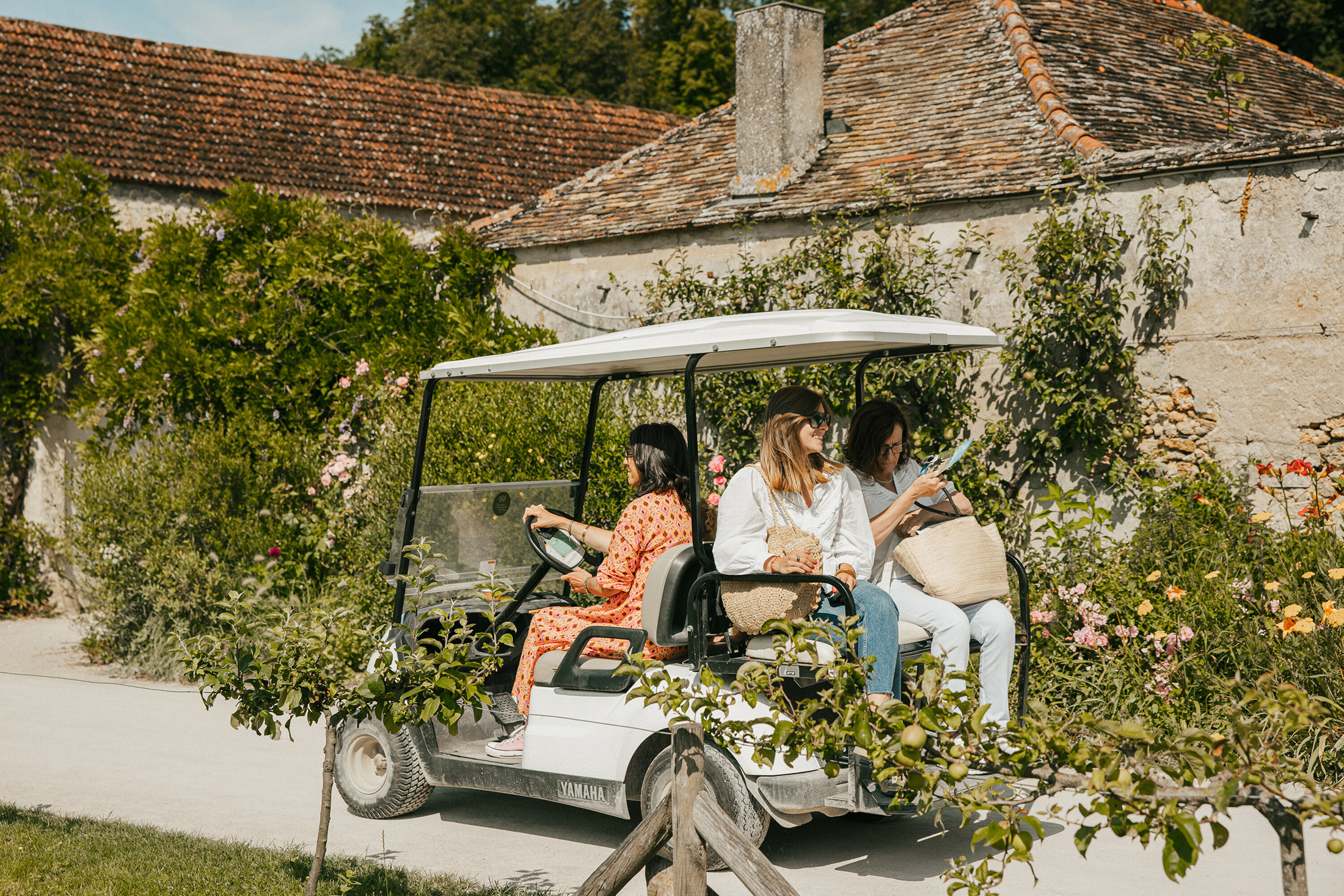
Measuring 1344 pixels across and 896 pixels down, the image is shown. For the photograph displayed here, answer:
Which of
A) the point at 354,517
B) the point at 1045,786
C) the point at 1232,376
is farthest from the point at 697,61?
the point at 1045,786

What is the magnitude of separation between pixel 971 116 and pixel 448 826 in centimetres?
658

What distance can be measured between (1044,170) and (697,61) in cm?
2250

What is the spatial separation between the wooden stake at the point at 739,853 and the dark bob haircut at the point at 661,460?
2.19 metres

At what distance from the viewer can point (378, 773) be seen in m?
Answer: 5.52

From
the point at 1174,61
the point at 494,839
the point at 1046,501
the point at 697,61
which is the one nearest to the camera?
the point at 494,839

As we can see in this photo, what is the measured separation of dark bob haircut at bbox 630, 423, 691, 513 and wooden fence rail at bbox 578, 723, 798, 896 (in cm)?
208

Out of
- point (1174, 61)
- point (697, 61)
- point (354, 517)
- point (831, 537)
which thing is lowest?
point (354, 517)

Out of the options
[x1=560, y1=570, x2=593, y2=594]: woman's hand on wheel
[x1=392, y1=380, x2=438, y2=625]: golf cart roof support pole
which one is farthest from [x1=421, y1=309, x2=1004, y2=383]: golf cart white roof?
[x1=560, y1=570, x2=593, y2=594]: woman's hand on wheel

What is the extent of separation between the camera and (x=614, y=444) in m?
8.57

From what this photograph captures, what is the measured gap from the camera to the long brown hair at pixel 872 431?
530cm

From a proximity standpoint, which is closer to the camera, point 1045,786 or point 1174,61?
point 1045,786

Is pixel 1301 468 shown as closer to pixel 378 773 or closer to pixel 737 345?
pixel 737 345

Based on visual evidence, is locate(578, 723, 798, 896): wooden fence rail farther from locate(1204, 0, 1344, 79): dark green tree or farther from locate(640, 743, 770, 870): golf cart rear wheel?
locate(1204, 0, 1344, 79): dark green tree

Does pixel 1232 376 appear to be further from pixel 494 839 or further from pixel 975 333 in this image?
pixel 494 839
